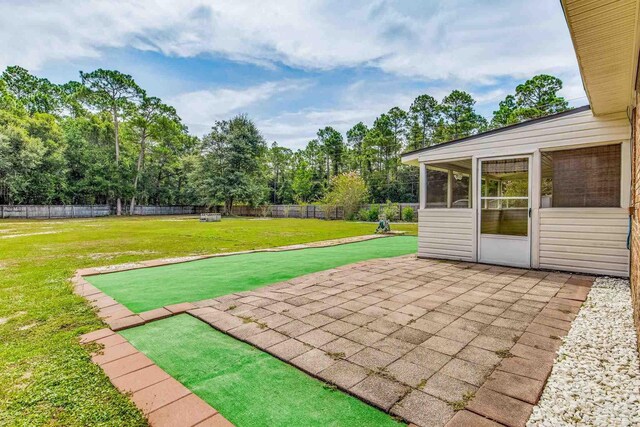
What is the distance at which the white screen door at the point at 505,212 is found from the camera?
4844 millimetres

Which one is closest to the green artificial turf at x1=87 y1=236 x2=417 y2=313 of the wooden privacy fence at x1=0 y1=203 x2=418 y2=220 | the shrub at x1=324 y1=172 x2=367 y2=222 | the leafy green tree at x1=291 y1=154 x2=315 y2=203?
the wooden privacy fence at x1=0 y1=203 x2=418 y2=220

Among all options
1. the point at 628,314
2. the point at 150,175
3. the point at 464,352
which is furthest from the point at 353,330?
the point at 150,175

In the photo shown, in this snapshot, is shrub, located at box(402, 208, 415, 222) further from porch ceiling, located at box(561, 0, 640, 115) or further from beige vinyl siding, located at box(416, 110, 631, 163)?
porch ceiling, located at box(561, 0, 640, 115)

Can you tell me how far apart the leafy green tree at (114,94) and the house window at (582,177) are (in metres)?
31.6

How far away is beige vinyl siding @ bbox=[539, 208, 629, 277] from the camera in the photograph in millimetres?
4152

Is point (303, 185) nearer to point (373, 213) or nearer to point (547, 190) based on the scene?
point (373, 213)

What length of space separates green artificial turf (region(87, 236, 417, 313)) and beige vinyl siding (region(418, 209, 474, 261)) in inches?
38.1

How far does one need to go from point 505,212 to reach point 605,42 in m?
3.18

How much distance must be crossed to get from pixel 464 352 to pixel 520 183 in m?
3.90

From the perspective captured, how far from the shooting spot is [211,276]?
15.0ft

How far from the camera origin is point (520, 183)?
494 cm

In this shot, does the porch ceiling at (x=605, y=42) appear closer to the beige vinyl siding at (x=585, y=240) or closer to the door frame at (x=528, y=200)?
Result: the door frame at (x=528, y=200)

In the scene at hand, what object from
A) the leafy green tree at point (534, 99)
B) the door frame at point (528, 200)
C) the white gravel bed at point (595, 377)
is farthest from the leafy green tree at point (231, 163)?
the white gravel bed at point (595, 377)

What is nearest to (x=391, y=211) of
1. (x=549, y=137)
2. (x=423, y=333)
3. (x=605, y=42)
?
(x=549, y=137)
